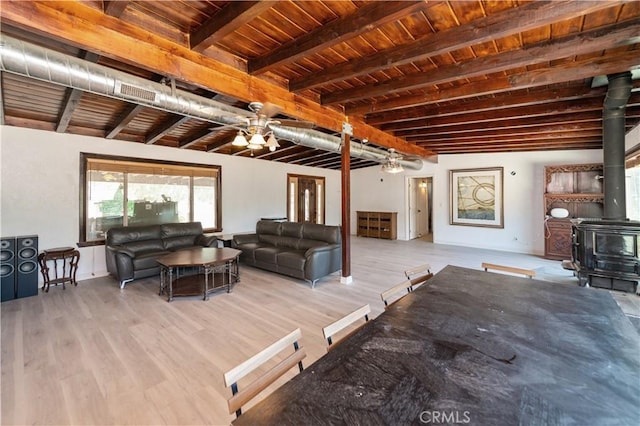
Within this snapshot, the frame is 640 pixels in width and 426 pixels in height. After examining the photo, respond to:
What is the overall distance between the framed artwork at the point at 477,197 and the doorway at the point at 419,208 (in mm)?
1264

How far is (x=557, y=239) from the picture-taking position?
20.3 feet

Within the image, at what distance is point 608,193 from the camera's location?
3.65m

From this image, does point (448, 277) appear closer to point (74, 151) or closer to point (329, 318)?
point (329, 318)

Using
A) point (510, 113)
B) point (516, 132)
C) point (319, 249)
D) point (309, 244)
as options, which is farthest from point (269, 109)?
point (516, 132)

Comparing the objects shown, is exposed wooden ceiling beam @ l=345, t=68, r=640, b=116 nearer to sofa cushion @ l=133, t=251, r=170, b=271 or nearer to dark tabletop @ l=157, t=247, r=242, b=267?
dark tabletop @ l=157, t=247, r=242, b=267

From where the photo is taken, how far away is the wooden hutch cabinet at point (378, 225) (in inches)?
367

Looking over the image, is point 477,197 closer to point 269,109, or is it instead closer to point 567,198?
point 567,198

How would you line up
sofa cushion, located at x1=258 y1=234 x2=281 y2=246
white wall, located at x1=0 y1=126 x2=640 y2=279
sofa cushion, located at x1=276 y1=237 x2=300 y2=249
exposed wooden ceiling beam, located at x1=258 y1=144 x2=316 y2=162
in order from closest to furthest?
1. white wall, located at x1=0 y1=126 x2=640 y2=279
2. sofa cushion, located at x1=276 y1=237 x2=300 y2=249
3. sofa cushion, located at x1=258 y1=234 x2=281 y2=246
4. exposed wooden ceiling beam, located at x1=258 y1=144 x2=316 y2=162

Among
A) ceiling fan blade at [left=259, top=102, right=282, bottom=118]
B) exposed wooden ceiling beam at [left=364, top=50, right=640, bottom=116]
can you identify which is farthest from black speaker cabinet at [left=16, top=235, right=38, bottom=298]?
exposed wooden ceiling beam at [left=364, top=50, right=640, bottom=116]

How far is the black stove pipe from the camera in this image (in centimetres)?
329

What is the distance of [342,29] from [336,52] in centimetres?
59

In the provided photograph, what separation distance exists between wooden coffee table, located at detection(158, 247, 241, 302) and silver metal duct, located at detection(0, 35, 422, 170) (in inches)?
81.3

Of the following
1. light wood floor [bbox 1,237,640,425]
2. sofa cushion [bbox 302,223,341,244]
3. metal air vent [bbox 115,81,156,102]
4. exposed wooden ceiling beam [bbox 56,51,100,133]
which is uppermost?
exposed wooden ceiling beam [bbox 56,51,100,133]

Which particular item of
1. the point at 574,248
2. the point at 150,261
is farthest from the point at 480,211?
the point at 150,261
